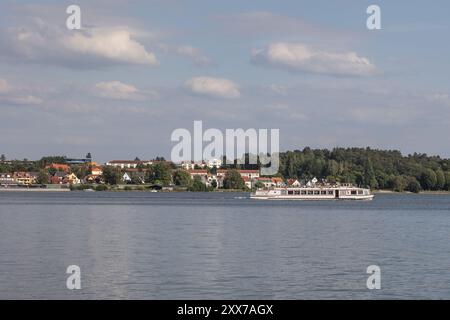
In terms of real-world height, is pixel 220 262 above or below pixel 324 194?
below

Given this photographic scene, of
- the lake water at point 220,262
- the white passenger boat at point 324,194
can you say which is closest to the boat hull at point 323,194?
the white passenger boat at point 324,194

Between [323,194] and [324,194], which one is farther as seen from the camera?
[324,194]

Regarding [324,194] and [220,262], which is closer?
[220,262]

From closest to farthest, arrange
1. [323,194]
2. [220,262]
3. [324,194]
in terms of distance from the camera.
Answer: [220,262], [323,194], [324,194]

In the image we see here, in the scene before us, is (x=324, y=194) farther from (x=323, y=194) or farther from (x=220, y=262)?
(x=220, y=262)

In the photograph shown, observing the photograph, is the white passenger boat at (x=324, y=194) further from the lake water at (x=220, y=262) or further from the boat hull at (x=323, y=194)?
the lake water at (x=220, y=262)

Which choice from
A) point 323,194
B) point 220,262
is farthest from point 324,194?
point 220,262

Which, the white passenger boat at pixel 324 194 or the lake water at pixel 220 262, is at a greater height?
the white passenger boat at pixel 324 194

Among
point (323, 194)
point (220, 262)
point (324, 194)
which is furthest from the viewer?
point (324, 194)

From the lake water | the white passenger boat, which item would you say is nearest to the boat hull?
the white passenger boat

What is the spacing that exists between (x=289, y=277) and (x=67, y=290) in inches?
418

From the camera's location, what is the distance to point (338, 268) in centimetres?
4322
